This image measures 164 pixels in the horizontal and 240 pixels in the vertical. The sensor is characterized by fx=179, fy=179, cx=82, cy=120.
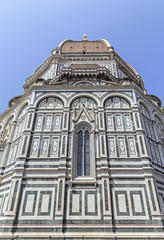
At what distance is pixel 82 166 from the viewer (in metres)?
12.8

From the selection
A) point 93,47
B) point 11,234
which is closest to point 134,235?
point 11,234

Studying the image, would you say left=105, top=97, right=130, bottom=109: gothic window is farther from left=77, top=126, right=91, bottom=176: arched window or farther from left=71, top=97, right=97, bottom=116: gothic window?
left=77, top=126, right=91, bottom=176: arched window

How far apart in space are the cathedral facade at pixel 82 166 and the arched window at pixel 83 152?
2.8 inches

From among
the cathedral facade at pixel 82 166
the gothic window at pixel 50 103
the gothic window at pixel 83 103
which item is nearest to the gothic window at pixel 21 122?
the cathedral facade at pixel 82 166

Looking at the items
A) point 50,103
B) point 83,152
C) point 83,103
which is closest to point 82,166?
point 83,152

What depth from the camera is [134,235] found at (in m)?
10.0

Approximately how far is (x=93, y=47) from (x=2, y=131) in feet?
65.2

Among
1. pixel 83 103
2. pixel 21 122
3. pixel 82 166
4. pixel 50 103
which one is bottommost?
pixel 82 166

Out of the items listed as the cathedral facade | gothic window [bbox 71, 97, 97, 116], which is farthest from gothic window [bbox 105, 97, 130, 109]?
gothic window [bbox 71, 97, 97, 116]

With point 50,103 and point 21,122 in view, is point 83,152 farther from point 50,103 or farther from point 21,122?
point 21,122

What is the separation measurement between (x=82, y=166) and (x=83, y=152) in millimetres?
1082

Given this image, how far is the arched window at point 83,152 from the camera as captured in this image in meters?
12.6

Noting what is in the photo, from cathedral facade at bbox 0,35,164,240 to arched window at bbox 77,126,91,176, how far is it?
7cm

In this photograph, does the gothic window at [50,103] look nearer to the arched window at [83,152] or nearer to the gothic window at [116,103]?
the arched window at [83,152]
